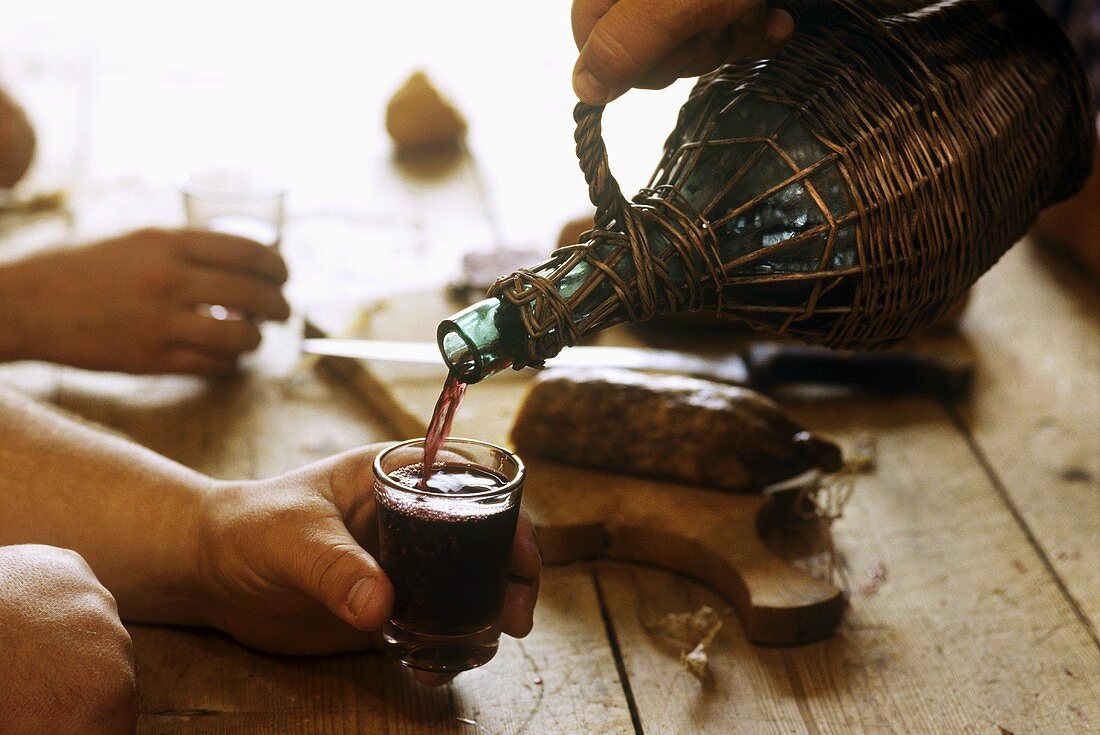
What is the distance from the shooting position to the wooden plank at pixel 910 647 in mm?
937

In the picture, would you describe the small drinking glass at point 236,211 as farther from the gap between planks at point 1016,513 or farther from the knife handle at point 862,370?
the gap between planks at point 1016,513

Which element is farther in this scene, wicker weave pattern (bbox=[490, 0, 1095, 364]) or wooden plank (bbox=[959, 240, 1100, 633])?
wooden plank (bbox=[959, 240, 1100, 633])

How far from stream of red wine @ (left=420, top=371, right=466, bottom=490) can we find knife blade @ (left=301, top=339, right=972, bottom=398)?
484 millimetres

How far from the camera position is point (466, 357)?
2.57 ft

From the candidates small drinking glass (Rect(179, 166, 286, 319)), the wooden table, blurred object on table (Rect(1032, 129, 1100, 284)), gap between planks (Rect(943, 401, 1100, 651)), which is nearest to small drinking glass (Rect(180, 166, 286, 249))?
small drinking glass (Rect(179, 166, 286, 319))

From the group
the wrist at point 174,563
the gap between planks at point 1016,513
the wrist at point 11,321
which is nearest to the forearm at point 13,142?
the wrist at point 11,321

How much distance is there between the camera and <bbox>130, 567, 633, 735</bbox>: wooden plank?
2.91ft

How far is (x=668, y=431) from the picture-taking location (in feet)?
3.80

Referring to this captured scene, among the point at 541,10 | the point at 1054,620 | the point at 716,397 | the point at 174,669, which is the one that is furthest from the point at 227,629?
the point at 541,10

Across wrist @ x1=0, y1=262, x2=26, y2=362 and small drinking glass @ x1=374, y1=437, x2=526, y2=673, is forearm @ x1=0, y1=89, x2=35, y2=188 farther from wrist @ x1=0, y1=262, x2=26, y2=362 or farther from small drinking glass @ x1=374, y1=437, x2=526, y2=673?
small drinking glass @ x1=374, y1=437, x2=526, y2=673

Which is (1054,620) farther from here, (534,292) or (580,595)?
(534,292)

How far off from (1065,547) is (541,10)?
1854 millimetres

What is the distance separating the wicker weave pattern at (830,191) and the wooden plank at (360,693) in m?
0.28

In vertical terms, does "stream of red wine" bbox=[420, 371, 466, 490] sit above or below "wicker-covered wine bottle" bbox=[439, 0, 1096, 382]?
below
